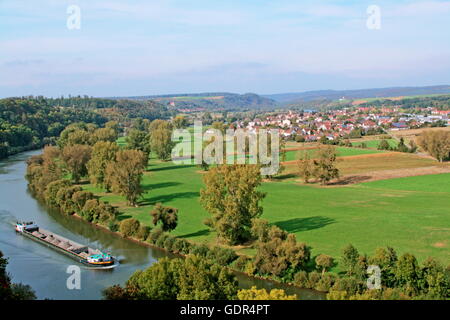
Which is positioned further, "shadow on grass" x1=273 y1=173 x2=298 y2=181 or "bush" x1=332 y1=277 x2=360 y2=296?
"shadow on grass" x1=273 y1=173 x2=298 y2=181

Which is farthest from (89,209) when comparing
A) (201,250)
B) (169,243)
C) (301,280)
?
(301,280)

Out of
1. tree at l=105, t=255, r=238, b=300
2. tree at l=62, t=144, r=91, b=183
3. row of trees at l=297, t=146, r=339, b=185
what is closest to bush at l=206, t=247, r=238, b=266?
tree at l=105, t=255, r=238, b=300

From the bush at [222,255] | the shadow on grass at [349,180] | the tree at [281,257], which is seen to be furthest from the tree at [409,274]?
the shadow on grass at [349,180]

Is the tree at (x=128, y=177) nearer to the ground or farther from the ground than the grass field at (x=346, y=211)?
farther from the ground

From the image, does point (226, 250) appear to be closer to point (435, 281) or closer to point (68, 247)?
point (68, 247)

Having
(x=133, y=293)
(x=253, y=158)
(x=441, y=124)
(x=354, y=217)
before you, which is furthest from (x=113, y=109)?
(x=133, y=293)

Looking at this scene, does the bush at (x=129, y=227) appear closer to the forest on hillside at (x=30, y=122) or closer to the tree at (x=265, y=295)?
the tree at (x=265, y=295)

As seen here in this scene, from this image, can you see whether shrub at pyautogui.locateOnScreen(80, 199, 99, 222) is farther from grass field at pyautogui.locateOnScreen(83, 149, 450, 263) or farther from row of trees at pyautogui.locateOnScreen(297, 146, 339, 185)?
row of trees at pyautogui.locateOnScreen(297, 146, 339, 185)
